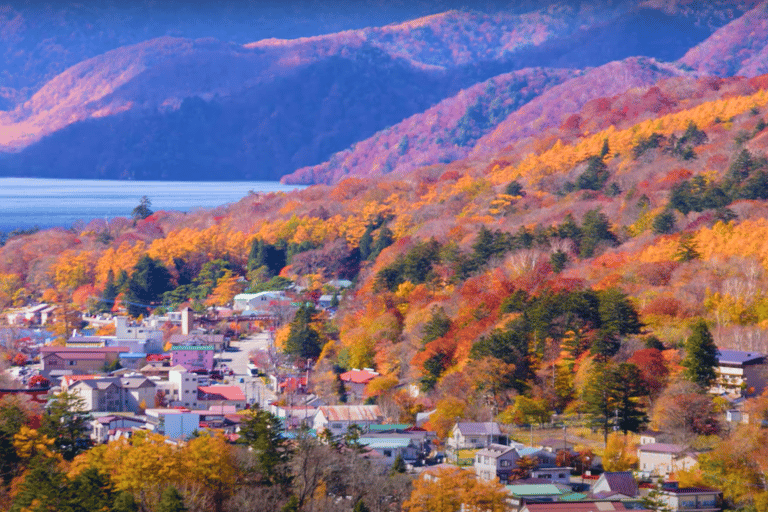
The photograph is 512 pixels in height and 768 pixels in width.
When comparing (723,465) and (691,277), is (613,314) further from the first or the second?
(723,465)

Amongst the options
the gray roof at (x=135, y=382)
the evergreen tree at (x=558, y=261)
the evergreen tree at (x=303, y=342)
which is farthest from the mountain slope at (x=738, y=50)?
the gray roof at (x=135, y=382)

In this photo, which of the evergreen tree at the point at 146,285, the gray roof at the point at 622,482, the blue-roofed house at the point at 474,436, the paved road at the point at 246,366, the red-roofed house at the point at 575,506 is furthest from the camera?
the evergreen tree at the point at 146,285

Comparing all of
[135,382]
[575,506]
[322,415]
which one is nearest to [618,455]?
[575,506]

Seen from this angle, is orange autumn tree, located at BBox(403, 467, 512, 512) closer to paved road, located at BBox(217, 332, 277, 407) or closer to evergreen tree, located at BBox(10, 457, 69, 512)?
evergreen tree, located at BBox(10, 457, 69, 512)

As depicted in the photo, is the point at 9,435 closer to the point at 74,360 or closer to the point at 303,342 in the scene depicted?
the point at 74,360

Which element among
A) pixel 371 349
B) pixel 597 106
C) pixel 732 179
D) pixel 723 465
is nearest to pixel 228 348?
pixel 371 349

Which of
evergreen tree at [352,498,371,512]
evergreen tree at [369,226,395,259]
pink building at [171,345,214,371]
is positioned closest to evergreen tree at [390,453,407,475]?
evergreen tree at [352,498,371,512]

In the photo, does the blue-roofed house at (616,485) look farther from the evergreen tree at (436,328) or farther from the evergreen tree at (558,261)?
the evergreen tree at (558,261)
